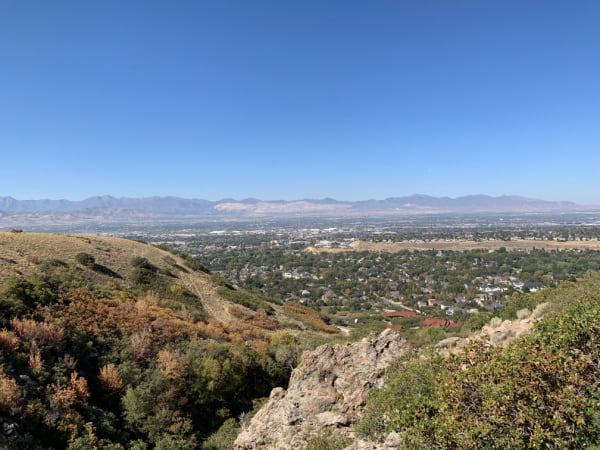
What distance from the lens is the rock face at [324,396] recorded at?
371 inches

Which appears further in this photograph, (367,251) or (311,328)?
(367,251)

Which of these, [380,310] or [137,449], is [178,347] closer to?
[137,449]

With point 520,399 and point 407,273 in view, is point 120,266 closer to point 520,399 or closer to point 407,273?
point 520,399

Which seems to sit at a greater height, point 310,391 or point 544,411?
point 544,411

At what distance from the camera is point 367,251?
98188mm

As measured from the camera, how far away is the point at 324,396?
10.6m

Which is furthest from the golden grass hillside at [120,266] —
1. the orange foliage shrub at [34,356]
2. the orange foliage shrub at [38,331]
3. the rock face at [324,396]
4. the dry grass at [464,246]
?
the dry grass at [464,246]

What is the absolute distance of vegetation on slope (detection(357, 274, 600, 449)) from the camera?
16.0 ft

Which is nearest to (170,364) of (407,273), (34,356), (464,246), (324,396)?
(34,356)

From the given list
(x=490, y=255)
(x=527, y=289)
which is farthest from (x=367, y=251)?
(x=527, y=289)

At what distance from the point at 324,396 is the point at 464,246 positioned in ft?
342

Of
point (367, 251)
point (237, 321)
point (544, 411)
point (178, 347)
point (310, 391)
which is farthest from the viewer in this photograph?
point (367, 251)

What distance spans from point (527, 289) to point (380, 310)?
26395 mm

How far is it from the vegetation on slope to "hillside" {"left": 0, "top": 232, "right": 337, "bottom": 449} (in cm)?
826
